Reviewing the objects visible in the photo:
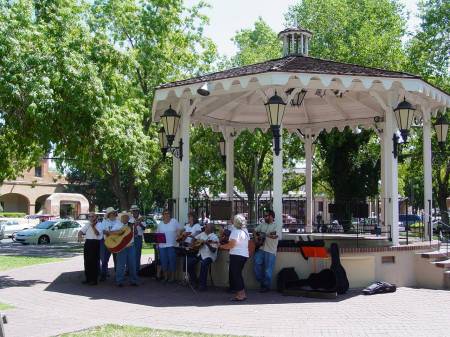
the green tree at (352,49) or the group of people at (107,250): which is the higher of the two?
the green tree at (352,49)

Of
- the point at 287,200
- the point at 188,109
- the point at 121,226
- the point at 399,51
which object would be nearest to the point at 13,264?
the point at 121,226

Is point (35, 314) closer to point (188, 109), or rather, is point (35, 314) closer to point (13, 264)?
point (188, 109)

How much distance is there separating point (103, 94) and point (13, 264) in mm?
7558

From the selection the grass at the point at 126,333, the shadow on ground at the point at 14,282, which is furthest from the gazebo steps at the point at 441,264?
the shadow on ground at the point at 14,282

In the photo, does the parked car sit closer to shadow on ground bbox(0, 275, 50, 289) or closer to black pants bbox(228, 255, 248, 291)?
shadow on ground bbox(0, 275, 50, 289)

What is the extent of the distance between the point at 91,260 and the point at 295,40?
28.0 ft

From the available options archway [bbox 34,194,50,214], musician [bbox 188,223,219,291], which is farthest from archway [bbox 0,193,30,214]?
musician [bbox 188,223,219,291]

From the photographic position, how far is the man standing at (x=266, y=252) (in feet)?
37.5

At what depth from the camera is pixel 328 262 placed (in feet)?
38.5

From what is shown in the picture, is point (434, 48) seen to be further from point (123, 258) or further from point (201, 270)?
point (123, 258)

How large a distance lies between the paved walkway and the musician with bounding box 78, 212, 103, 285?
0.35m

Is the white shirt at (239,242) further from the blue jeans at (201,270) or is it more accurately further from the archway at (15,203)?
the archway at (15,203)

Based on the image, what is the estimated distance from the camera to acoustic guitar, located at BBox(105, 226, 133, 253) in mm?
12375

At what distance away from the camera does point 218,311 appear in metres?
9.39
